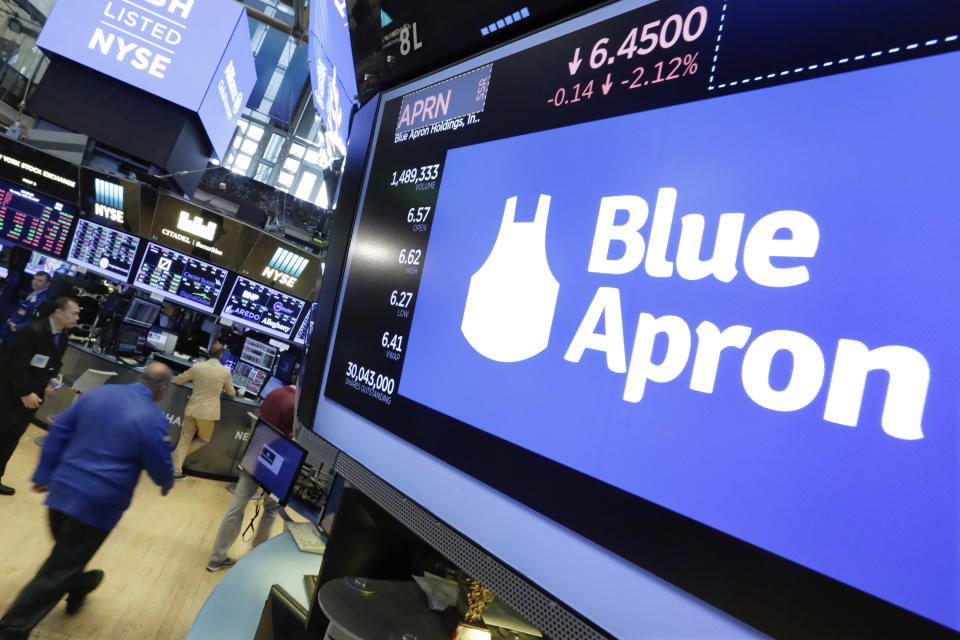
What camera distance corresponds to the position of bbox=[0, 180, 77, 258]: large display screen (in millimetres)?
6098

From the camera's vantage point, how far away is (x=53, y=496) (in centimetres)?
291

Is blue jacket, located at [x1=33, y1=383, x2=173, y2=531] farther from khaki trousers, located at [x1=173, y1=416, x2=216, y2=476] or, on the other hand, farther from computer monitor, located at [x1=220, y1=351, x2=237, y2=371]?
computer monitor, located at [x1=220, y1=351, x2=237, y2=371]

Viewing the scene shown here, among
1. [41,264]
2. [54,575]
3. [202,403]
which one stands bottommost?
[54,575]

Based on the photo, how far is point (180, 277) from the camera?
22.0 ft

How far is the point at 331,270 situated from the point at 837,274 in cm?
178

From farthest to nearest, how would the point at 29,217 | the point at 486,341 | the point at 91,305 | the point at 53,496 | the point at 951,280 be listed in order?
the point at 91,305 < the point at 29,217 < the point at 53,496 < the point at 486,341 < the point at 951,280

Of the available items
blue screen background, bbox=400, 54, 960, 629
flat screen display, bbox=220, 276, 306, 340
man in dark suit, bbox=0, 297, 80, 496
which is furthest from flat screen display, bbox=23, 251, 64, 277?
blue screen background, bbox=400, 54, 960, 629

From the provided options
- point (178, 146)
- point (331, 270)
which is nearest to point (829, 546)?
point (331, 270)

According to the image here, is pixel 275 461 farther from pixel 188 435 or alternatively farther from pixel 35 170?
pixel 35 170

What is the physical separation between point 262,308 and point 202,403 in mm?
1383

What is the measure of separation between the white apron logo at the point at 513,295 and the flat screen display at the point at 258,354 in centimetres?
809

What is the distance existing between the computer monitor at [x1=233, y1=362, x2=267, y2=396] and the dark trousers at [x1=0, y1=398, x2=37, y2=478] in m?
3.55

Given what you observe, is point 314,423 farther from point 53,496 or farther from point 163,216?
point 163,216

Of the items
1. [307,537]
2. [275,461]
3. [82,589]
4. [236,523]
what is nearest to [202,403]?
[236,523]
